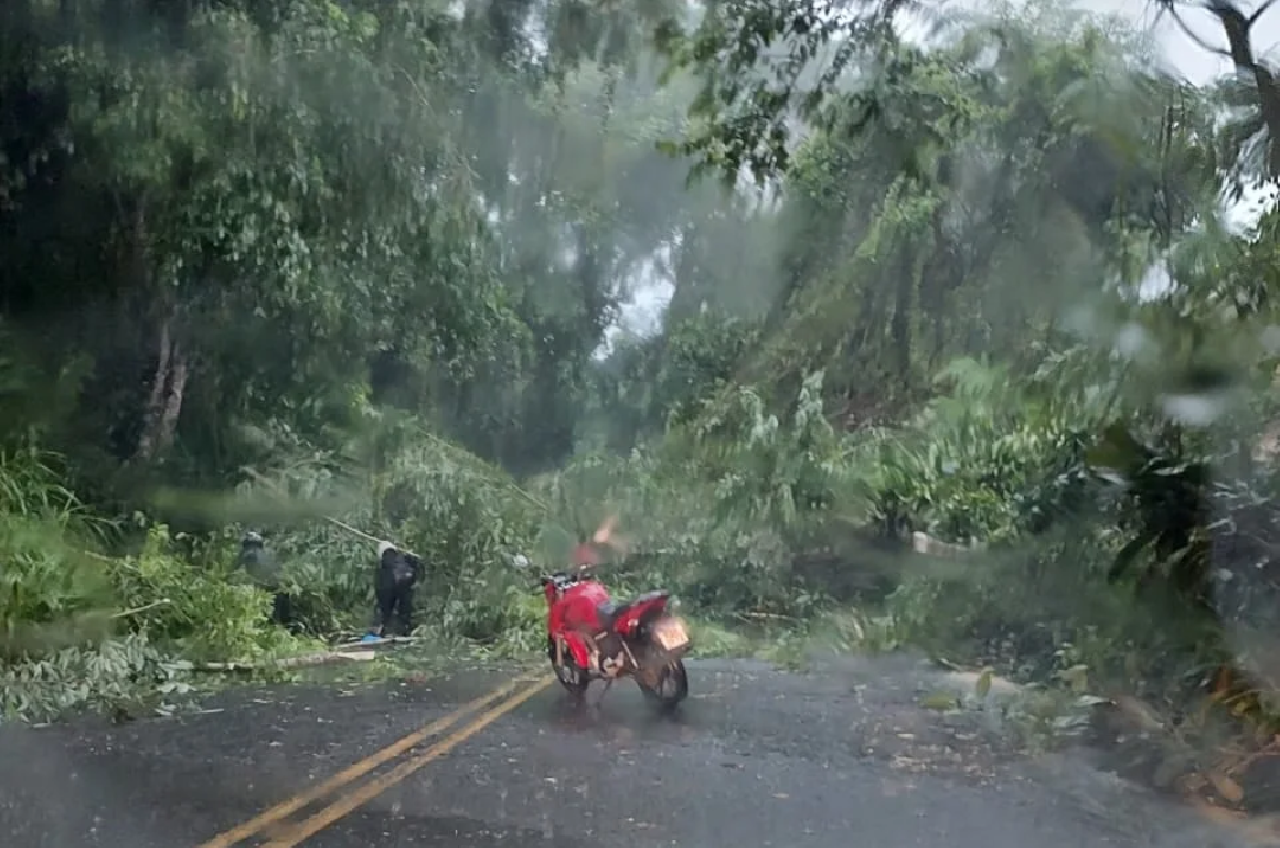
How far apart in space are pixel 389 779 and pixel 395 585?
3009 millimetres

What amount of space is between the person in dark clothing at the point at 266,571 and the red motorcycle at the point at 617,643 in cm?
186

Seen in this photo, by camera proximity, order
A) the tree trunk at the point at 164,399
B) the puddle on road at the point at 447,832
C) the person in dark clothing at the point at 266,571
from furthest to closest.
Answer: the tree trunk at the point at 164,399 → the person in dark clothing at the point at 266,571 → the puddle on road at the point at 447,832

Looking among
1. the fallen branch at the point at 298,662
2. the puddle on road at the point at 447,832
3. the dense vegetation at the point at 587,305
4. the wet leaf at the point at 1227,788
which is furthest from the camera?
the fallen branch at the point at 298,662

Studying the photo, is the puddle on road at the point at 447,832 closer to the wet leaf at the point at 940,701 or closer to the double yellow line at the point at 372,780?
the double yellow line at the point at 372,780

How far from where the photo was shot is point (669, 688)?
649 cm

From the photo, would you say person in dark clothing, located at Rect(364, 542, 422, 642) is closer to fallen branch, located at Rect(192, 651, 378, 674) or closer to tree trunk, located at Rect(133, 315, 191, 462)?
fallen branch, located at Rect(192, 651, 378, 674)

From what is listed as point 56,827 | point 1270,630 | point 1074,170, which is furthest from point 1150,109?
point 56,827

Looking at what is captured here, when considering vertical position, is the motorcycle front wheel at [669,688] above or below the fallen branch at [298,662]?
above

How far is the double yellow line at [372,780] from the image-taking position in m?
4.57

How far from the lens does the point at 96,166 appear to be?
26.4ft

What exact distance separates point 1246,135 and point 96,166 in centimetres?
641

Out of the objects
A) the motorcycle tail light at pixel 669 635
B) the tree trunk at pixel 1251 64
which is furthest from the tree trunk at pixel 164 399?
the tree trunk at pixel 1251 64

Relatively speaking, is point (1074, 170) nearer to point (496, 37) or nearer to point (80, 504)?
point (496, 37)

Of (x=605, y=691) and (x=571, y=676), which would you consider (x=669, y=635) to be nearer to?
(x=605, y=691)
